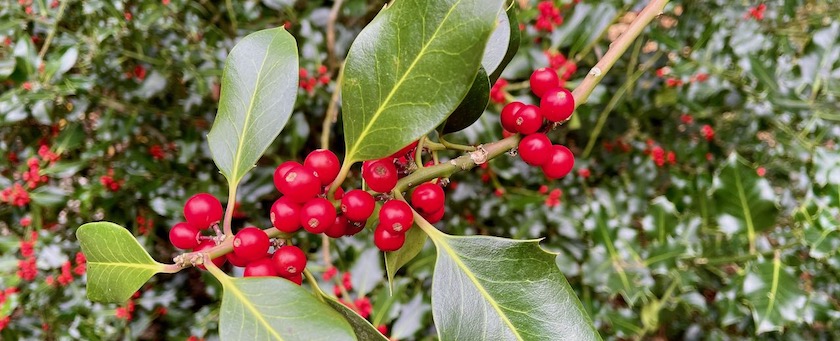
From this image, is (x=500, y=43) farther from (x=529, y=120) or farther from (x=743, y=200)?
(x=743, y=200)

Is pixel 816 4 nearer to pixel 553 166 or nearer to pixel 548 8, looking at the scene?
pixel 548 8

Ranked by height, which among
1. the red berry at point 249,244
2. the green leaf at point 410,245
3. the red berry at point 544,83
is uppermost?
the red berry at point 544,83

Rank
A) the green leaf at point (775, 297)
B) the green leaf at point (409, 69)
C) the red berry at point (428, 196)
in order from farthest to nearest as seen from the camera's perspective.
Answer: the green leaf at point (775, 297) < the red berry at point (428, 196) < the green leaf at point (409, 69)

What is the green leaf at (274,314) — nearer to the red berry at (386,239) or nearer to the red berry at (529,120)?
Result: the red berry at (386,239)

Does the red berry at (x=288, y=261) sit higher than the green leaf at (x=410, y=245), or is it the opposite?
the red berry at (x=288, y=261)

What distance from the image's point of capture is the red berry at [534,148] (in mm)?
471

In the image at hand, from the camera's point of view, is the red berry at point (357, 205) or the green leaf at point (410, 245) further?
the green leaf at point (410, 245)

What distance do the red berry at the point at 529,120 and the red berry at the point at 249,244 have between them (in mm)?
249

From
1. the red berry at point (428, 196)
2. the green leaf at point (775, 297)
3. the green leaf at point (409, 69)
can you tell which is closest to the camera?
the green leaf at point (409, 69)

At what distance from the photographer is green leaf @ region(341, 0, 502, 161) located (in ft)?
1.29

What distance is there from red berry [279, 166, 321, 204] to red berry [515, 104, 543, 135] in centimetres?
19

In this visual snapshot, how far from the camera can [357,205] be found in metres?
0.46

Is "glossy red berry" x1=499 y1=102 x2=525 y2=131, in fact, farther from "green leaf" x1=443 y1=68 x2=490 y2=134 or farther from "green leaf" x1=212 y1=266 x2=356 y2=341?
"green leaf" x1=212 y1=266 x2=356 y2=341

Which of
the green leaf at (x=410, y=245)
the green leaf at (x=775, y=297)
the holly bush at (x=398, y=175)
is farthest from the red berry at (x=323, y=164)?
the green leaf at (x=775, y=297)
